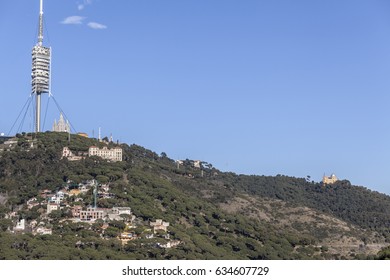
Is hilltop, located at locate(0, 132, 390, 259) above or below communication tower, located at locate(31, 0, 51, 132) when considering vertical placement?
below

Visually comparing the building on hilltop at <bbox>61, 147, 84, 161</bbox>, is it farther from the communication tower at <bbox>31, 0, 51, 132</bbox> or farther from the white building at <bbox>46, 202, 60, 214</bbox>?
the white building at <bbox>46, 202, 60, 214</bbox>

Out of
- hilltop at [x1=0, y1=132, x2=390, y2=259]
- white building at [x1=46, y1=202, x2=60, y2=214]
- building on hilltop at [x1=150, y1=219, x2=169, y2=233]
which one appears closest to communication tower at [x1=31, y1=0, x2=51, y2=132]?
hilltop at [x1=0, y1=132, x2=390, y2=259]

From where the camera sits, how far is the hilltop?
4381cm

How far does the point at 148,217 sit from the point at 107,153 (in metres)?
13.6

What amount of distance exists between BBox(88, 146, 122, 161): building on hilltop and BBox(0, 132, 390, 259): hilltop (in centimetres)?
70

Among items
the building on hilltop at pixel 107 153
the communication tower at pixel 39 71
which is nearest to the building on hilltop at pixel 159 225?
the building on hilltop at pixel 107 153

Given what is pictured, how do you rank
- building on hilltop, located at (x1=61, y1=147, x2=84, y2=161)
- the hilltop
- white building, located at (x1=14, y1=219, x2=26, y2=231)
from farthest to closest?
building on hilltop, located at (x1=61, y1=147, x2=84, y2=161), white building, located at (x1=14, y1=219, x2=26, y2=231), the hilltop

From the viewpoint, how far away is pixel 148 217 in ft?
175

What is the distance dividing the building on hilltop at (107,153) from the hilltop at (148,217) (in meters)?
0.70

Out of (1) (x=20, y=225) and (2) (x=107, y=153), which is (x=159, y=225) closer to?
(1) (x=20, y=225)

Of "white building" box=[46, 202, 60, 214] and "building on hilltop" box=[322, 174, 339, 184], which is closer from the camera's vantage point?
"white building" box=[46, 202, 60, 214]
